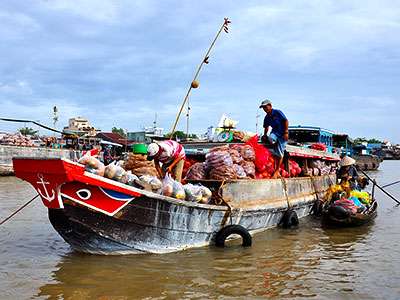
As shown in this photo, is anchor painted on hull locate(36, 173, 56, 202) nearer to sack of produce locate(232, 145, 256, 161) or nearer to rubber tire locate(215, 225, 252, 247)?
rubber tire locate(215, 225, 252, 247)

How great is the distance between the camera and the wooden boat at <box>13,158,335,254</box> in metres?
5.04

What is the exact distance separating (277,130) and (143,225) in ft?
12.8

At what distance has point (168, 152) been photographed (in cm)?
640

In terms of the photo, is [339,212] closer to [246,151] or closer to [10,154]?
[246,151]

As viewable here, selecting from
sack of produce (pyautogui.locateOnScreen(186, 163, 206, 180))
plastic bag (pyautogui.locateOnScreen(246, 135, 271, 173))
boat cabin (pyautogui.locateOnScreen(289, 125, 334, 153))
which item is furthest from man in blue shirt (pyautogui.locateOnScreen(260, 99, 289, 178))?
boat cabin (pyautogui.locateOnScreen(289, 125, 334, 153))

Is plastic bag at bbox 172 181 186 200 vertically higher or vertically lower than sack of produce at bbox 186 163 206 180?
lower

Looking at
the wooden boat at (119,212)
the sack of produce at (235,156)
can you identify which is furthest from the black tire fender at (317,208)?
the wooden boat at (119,212)

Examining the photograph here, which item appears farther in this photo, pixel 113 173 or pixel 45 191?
pixel 113 173

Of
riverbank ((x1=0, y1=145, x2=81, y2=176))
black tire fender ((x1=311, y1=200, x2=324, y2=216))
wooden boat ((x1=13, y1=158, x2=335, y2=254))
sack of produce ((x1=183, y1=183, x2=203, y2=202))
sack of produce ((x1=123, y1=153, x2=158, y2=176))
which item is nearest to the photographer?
wooden boat ((x1=13, y1=158, x2=335, y2=254))

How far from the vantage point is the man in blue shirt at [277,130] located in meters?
8.48

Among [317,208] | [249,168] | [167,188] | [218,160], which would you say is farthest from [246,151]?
[317,208]

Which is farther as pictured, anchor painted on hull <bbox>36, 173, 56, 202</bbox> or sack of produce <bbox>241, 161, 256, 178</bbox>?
sack of produce <bbox>241, 161, 256, 178</bbox>

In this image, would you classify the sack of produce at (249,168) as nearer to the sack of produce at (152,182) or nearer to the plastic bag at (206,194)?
the plastic bag at (206,194)

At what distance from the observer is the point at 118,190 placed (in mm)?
5254
